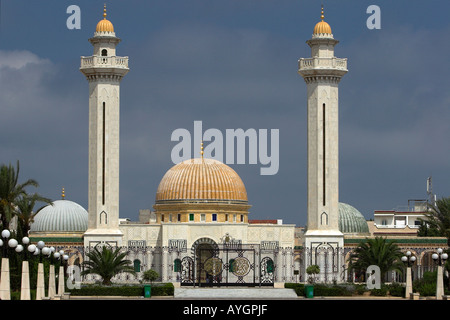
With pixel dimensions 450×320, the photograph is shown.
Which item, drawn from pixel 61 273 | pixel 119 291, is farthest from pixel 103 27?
pixel 61 273

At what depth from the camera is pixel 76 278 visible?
6078cm

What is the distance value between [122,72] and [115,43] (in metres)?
1.73

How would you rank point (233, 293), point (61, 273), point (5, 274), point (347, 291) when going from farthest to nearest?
1. point (233, 293)
2. point (347, 291)
3. point (61, 273)
4. point (5, 274)

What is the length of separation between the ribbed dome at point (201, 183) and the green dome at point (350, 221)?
946 cm

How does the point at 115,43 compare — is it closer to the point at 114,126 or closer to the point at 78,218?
the point at 114,126

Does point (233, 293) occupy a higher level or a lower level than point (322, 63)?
lower

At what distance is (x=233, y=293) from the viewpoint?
2206 inches

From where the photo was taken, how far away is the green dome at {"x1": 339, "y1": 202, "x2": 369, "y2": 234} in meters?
82.0

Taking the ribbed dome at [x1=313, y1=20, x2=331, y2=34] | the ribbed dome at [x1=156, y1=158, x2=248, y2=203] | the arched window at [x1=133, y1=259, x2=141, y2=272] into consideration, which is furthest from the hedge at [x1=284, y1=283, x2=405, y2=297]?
the ribbed dome at [x1=156, y1=158, x2=248, y2=203]

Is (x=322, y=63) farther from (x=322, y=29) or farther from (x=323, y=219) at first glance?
(x=323, y=219)

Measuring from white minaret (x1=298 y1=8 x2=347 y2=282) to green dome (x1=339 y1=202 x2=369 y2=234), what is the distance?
13.7 meters

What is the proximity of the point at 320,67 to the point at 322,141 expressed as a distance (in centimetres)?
408

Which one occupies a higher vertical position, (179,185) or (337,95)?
(337,95)
